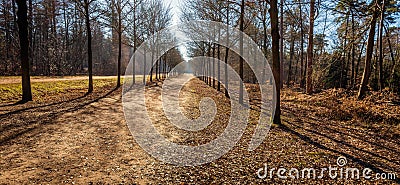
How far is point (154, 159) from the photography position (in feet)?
14.6

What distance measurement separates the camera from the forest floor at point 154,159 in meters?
3.69

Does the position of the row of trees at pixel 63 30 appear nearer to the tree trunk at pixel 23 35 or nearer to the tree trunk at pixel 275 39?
the tree trunk at pixel 23 35

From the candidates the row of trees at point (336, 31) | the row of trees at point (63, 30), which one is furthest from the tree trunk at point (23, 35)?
the row of trees at point (336, 31)

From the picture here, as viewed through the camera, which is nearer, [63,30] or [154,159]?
[154,159]

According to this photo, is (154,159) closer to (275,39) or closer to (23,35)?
(275,39)

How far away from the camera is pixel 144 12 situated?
21.9 metres

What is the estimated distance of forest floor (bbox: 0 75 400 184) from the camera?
3689mm

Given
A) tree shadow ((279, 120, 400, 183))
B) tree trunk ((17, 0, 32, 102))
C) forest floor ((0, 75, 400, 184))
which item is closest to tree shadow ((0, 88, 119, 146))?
forest floor ((0, 75, 400, 184))

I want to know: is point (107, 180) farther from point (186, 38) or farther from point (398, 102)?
point (186, 38)

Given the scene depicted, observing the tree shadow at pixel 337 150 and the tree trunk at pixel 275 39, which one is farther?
the tree trunk at pixel 275 39

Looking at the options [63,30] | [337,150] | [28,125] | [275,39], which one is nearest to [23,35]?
[28,125]

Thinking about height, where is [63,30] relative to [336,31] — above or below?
above

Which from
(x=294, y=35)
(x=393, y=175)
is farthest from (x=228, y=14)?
(x=294, y=35)

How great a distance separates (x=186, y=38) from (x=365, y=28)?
43.9 feet
